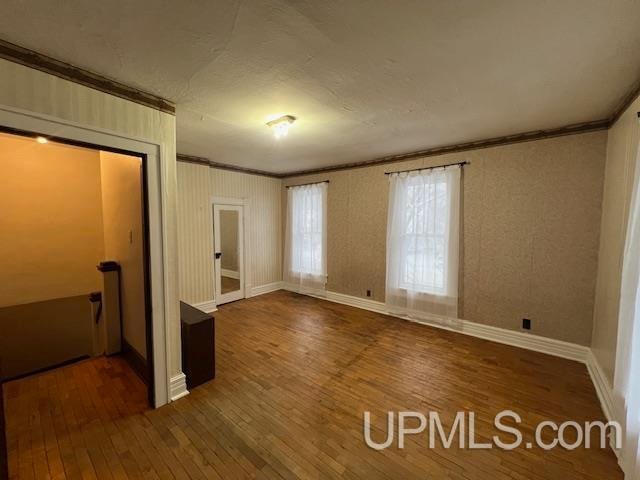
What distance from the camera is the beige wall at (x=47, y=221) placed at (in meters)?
3.28

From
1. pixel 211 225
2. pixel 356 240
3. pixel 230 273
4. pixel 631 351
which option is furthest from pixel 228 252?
pixel 631 351

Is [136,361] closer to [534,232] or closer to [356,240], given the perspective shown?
[356,240]

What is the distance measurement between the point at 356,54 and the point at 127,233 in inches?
109

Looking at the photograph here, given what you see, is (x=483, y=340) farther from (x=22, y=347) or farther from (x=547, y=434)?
(x=22, y=347)

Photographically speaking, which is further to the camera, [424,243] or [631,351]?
[424,243]

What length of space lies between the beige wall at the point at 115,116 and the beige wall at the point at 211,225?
2.14 meters

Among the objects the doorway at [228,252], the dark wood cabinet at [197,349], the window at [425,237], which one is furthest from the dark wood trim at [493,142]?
the dark wood cabinet at [197,349]

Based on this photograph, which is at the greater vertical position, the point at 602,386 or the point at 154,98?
the point at 154,98

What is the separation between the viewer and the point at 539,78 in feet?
6.24

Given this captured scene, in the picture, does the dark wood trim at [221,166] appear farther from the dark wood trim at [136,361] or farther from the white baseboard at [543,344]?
the white baseboard at [543,344]

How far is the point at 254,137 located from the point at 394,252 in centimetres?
262

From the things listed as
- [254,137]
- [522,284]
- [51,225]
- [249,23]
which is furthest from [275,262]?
[249,23]

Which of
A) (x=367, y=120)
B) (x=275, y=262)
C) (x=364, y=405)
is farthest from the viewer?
(x=275, y=262)

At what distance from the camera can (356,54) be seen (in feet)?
5.34
